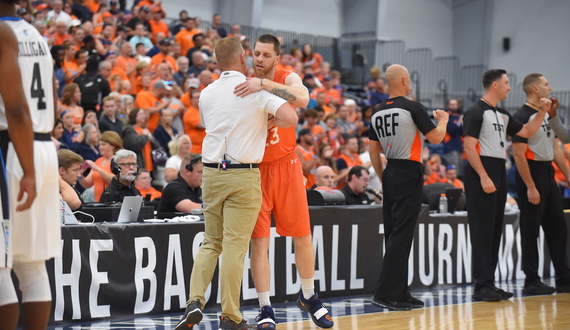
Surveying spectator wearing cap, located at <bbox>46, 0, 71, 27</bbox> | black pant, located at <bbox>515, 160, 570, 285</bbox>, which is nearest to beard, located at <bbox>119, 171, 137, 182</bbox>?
black pant, located at <bbox>515, 160, 570, 285</bbox>

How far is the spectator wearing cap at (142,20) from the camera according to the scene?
1488cm

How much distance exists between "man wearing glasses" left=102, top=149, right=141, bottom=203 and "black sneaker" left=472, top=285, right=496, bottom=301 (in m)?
3.51

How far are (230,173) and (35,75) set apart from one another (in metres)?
1.68

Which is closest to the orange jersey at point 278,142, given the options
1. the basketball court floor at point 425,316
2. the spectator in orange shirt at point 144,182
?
the basketball court floor at point 425,316

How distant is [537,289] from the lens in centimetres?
743

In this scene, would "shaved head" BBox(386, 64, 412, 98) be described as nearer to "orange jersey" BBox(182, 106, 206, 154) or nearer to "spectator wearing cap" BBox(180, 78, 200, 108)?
"orange jersey" BBox(182, 106, 206, 154)

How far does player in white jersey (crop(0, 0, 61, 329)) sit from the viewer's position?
329 cm

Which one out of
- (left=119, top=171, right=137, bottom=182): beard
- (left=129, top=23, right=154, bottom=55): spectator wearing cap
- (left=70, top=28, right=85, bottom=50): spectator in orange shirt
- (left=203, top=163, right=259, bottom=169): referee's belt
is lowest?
(left=119, top=171, right=137, bottom=182): beard

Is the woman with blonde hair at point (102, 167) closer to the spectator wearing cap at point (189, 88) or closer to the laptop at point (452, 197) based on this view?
the spectator wearing cap at point (189, 88)

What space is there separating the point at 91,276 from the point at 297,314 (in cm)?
170

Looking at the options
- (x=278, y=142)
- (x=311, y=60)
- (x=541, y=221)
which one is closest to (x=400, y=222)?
(x=278, y=142)

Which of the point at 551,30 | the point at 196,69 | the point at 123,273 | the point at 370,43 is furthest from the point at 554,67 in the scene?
the point at 123,273

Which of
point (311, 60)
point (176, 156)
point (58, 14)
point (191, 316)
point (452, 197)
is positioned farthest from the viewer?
point (311, 60)

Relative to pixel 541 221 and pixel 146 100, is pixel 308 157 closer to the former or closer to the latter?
pixel 146 100
